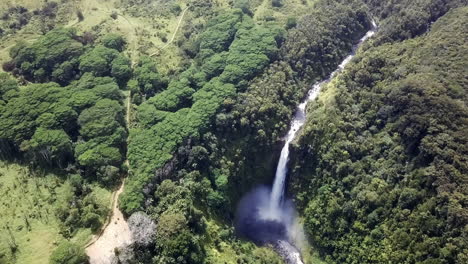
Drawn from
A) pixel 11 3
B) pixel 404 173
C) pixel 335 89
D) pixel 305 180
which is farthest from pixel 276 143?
pixel 11 3

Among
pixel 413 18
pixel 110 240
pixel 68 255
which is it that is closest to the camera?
pixel 68 255

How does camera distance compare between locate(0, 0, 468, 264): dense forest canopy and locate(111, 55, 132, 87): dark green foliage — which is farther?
locate(111, 55, 132, 87): dark green foliage

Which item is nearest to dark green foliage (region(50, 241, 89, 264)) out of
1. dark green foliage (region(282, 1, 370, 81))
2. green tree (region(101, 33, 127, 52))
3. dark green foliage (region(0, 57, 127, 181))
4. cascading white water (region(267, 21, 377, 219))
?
dark green foliage (region(0, 57, 127, 181))

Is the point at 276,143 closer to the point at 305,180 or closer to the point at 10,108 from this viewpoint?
the point at 305,180

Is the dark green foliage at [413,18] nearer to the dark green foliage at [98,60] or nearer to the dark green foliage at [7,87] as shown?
the dark green foliage at [98,60]

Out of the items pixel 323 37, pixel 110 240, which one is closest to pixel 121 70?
pixel 110 240

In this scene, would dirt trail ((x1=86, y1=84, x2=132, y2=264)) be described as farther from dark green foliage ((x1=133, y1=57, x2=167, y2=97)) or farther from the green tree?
the green tree

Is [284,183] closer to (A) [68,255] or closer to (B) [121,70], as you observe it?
(B) [121,70]
